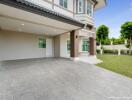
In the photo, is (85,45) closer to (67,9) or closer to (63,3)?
(67,9)

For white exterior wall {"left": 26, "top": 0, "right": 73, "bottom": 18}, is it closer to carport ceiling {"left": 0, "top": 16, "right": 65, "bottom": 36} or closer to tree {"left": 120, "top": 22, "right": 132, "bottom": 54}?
carport ceiling {"left": 0, "top": 16, "right": 65, "bottom": 36}

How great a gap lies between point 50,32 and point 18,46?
11.4ft

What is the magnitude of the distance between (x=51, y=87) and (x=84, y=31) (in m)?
9.93

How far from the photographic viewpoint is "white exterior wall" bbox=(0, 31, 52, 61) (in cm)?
944

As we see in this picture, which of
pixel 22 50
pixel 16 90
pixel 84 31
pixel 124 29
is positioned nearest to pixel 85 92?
pixel 16 90

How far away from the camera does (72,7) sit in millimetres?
12102

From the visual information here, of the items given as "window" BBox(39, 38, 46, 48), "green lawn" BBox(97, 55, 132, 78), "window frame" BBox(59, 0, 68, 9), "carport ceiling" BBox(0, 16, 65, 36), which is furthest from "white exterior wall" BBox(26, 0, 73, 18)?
"green lawn" BBox(97, 55, 132, 78)

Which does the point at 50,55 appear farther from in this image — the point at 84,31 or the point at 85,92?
the point at 85,92

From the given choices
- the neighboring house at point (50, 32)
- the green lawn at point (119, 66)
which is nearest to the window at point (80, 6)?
the neighboring house at point (50, 32)

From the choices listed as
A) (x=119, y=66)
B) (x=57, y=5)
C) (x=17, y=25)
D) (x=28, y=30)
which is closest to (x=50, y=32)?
(x=28, y=30)

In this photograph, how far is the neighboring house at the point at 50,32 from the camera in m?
7.68

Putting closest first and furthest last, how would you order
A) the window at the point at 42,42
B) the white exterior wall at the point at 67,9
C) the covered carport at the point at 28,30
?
the covered carport at the point at 28,30, the white exterior wall at the point at 67,9, the window at the point at 42,42

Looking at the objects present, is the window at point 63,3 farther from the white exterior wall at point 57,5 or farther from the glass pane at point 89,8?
the glass pane at point 89,8

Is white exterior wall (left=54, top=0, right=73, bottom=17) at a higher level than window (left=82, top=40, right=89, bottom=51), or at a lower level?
higher
